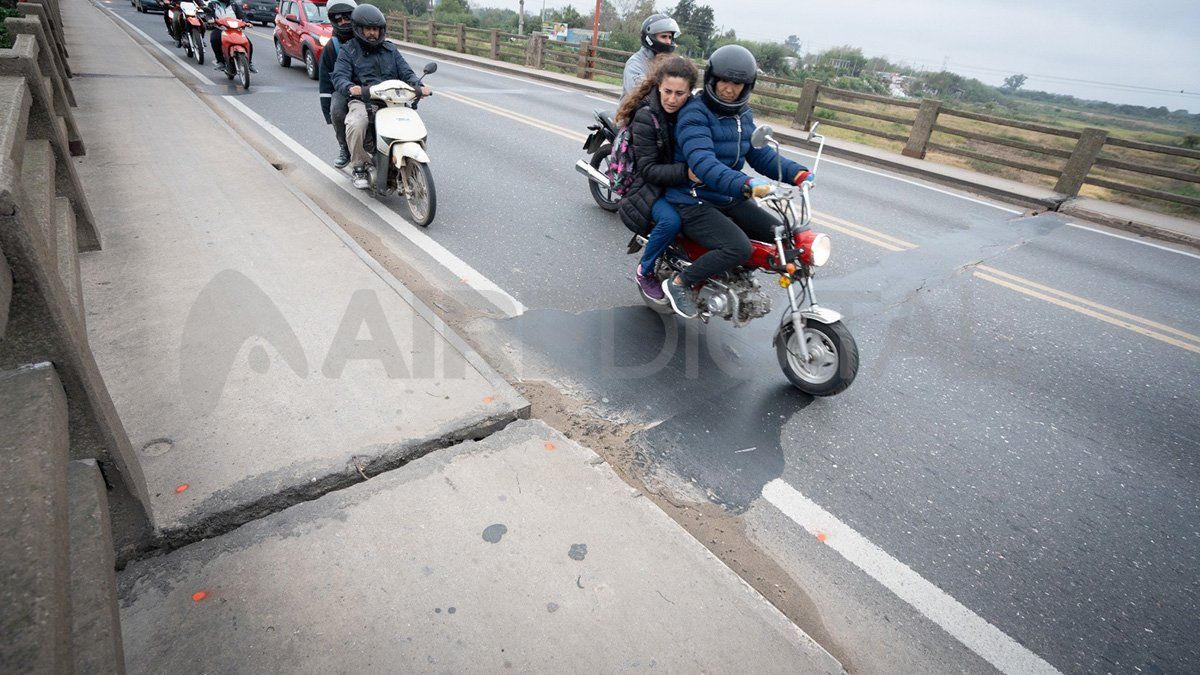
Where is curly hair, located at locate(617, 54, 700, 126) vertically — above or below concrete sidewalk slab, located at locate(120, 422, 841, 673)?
above

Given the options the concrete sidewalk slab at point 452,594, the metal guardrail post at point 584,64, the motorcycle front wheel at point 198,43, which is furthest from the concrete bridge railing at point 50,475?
the metal guardrail post at point 584,64

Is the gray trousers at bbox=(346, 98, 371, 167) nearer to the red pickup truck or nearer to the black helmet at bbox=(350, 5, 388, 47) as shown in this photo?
the black helmet at bbox=(350, 5, 388, 47)

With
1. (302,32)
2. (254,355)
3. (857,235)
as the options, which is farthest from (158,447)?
(302,32)

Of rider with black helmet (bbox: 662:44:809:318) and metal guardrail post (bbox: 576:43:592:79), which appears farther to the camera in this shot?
metal guardrail post (bbox: 576:43:592:79)

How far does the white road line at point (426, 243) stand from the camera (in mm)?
4812

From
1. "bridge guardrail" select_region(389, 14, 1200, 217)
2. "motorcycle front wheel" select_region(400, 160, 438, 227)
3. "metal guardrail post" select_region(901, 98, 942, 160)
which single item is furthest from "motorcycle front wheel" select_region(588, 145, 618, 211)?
"metal guardrail post" select_region(901, 98, 942, 160)

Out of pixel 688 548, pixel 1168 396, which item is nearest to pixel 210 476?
pixel 688 548

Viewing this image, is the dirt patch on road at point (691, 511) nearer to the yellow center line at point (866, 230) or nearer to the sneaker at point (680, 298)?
the sneaker at point (680, 298)

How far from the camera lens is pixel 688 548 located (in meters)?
2.54

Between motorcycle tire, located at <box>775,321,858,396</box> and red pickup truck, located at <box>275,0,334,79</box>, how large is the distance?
14460 mm

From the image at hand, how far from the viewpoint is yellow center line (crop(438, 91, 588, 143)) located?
11.0 meters

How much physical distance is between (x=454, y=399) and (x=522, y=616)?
137 centimetres

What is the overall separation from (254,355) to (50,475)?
2.14 meters

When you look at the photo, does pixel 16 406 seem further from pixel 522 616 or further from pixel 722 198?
pixel 722 198
